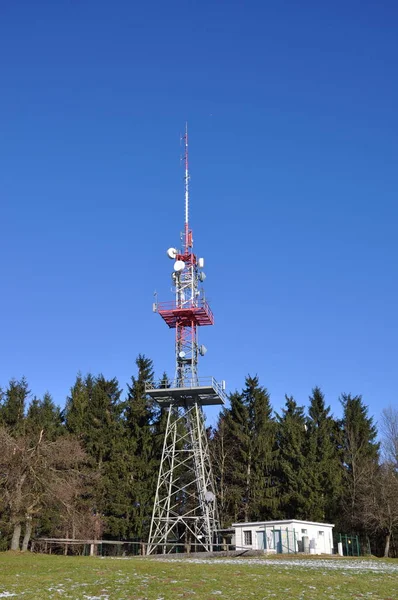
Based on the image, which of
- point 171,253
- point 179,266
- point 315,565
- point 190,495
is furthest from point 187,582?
point 171,253

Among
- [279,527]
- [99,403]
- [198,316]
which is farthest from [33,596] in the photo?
[99,403]

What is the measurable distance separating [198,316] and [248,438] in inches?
536

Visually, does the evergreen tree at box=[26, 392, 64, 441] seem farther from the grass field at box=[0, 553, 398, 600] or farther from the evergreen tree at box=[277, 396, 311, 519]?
the grass field at box=[0, 553, 398, 600]

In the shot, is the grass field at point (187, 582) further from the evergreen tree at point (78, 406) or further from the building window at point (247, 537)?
the evergreen tree at point (78, 406)

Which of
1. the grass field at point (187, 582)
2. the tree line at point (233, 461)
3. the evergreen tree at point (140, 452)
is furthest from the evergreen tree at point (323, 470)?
the grass field at point (187, 582)

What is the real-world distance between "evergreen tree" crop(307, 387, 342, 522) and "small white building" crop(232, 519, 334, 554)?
21.0ft

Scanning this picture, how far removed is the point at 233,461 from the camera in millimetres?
56406

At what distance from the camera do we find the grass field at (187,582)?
1716cm

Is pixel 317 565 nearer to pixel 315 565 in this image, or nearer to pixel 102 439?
pixel 315 565

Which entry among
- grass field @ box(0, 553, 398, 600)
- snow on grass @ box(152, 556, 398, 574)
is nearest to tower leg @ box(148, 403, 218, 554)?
snow on grass @ box(152, 556, 398, 574)

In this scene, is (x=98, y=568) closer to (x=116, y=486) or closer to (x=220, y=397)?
(x=220, y=397)

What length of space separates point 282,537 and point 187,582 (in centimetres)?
2611

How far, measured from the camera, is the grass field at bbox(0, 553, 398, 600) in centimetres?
1716

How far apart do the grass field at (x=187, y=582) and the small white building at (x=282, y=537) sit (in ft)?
61.0
